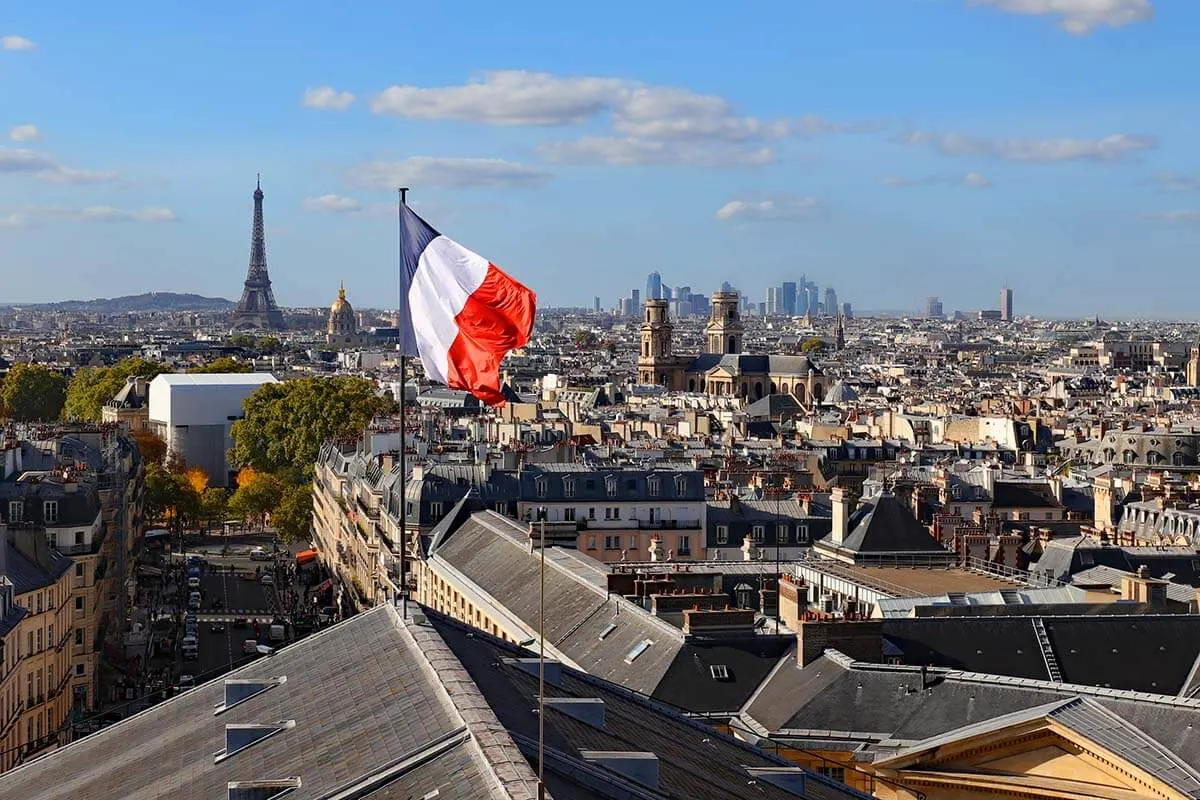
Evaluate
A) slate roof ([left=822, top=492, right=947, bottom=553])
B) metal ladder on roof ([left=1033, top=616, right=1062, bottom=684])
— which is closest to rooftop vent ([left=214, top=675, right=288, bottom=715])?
metal ladder on roof ([left=1033, top=616, right=1062, bottom=684])

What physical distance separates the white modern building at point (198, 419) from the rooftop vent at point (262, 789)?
12056cm

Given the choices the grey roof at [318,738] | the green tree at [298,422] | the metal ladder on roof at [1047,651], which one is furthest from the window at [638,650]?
the green tree at [298,422]

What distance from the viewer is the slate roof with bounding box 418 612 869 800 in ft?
64.8

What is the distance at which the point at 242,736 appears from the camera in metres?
21.4

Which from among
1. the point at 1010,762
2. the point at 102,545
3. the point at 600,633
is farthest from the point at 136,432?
the point at 1010,762

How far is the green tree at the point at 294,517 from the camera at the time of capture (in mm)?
102500

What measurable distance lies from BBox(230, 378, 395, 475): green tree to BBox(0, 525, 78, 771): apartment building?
5761cm

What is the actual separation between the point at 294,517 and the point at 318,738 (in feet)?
272

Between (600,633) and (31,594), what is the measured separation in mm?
16965

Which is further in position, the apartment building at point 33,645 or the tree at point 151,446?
the tree at point 151,446

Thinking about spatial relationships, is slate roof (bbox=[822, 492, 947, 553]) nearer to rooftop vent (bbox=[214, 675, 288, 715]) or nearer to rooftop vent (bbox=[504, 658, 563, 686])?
rooftop vent (bbox=[504, 658, 563, 686])

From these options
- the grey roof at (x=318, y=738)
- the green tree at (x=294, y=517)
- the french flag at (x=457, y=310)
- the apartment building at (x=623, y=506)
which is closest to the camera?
the grey roof at (x=318, y=738)

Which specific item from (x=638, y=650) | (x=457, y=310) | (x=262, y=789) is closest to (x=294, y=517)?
(x=638, y=650)

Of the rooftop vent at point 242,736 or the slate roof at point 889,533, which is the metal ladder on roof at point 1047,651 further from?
the rooftop vent at point 242,736
